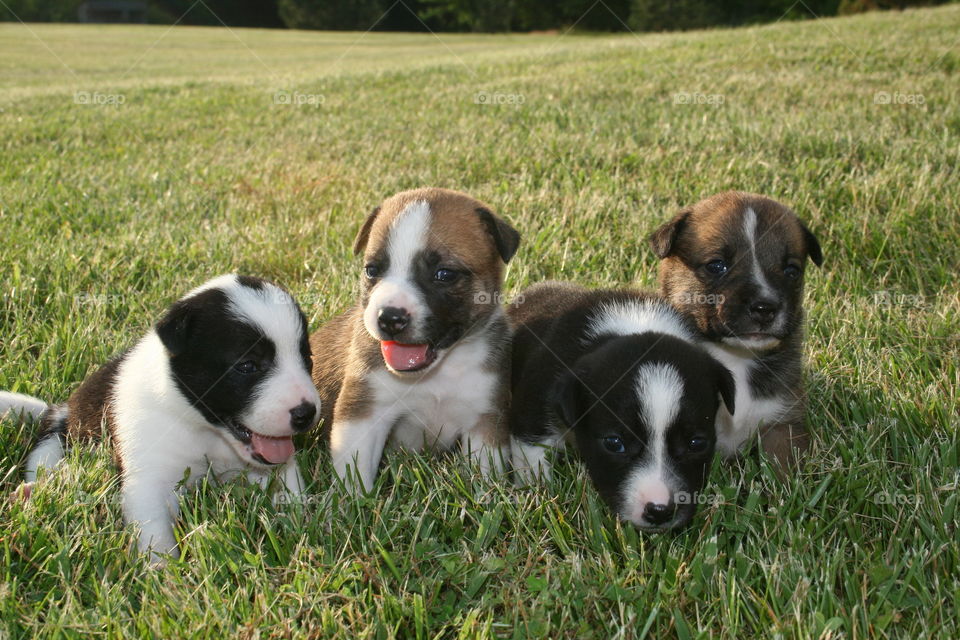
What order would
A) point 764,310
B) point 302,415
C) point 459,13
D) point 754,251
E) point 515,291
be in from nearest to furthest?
1. point 302,415
2. point 764,310
3. point 754,251
4. point 515,291
5. point 459,13

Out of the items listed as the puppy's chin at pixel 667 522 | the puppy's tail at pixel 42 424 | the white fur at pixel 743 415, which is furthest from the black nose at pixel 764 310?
the puppy's tail at pixel 42 424

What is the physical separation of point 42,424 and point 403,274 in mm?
2056

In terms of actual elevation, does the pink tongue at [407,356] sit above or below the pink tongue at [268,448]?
above

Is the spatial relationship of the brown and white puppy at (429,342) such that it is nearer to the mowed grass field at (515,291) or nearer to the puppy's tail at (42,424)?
the mowed grass field at (515,291)

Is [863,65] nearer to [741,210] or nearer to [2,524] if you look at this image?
[741,210]

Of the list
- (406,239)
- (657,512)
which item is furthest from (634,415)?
(406,239)

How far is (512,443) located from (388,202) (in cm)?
144

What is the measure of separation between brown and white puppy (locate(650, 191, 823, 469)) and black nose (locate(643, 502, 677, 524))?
0.98 metres

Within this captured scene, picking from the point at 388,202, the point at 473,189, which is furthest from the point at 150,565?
the point at 473,189

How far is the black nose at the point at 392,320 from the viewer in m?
3.93

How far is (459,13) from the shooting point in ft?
199

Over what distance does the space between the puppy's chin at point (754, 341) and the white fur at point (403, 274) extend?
1616mm

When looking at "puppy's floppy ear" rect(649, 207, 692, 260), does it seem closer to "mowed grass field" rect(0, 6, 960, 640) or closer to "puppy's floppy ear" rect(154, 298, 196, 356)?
"mowed grass field" rect(0, 6, 960, 640)

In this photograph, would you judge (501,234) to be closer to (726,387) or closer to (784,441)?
(726,387)
